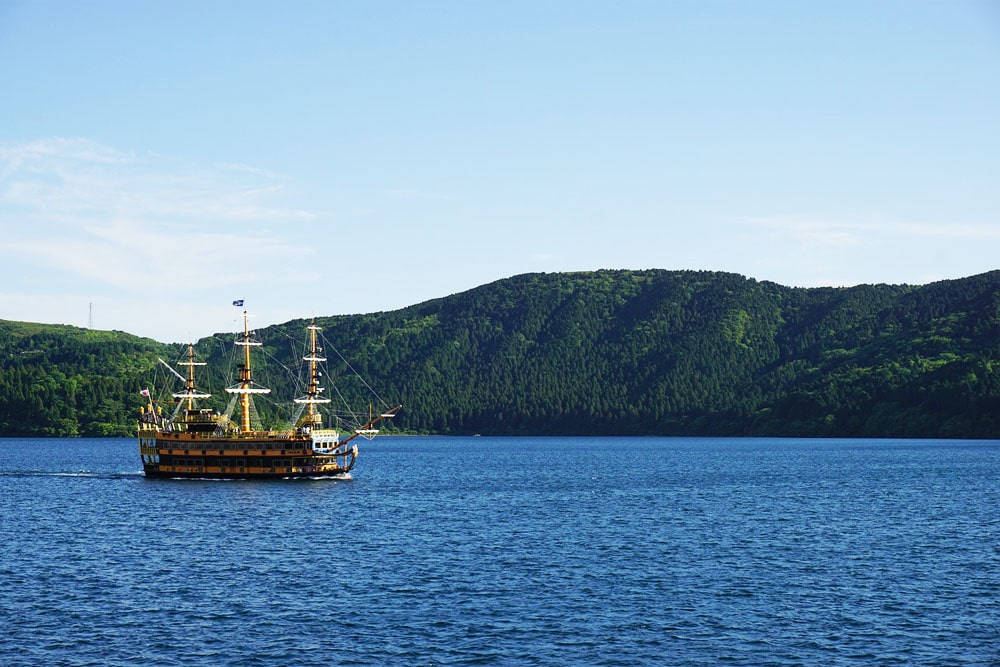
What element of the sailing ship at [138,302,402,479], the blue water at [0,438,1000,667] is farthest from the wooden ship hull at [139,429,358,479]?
the blue water at [0,438,1000,667]

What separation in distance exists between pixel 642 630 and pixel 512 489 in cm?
10416

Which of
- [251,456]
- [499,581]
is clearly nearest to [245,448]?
[251,456]

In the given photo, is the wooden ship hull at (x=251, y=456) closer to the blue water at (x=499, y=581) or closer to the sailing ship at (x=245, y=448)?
the sailing ship at (x=245, y=448)

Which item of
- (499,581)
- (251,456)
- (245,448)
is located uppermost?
(245,448)

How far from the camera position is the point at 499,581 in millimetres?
75000

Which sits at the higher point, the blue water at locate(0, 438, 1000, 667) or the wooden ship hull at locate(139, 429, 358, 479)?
the wooden ship hull at locate(139, 429, 358, 479)

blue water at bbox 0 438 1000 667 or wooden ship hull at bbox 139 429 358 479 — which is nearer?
blue water at bbox 0 438 1000 667

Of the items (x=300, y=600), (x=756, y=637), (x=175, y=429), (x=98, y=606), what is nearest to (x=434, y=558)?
(x=300, y=600)

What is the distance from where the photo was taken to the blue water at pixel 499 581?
55.3 m

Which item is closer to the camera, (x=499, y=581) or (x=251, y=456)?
(x=499, y=581)

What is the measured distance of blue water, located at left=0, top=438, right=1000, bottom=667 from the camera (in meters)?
55.3

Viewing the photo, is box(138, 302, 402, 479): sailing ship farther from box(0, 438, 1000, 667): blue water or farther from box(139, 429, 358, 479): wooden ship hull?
box(0, 438, 1000, 667): blue water

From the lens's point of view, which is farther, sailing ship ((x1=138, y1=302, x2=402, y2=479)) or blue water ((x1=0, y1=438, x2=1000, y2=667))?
sailing ship ((x1=138, y1=302, x2=402, y2=479))

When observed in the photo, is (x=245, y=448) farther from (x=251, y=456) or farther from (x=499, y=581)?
(x=499, y=581)
